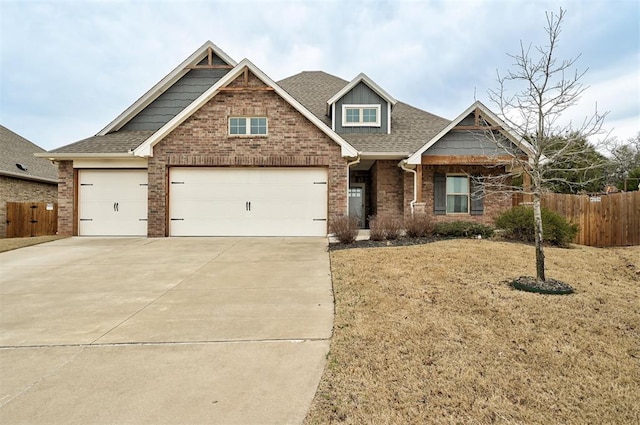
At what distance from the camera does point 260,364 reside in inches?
136

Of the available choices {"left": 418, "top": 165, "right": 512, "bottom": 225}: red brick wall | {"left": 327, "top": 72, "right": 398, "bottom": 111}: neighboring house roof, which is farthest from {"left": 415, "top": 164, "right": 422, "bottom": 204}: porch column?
{"left": 327, "top": 72, "right": 398, "bottom": 111}: neighboring house roof

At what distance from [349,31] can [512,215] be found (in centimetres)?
957

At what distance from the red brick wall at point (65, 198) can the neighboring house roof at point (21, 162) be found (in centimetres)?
638

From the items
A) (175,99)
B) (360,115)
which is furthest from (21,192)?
(360,115)

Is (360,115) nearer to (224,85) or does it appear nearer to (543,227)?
(224,85)

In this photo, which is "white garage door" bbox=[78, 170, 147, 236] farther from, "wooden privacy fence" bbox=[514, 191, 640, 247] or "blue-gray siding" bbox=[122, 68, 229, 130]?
"wooden privacy fence" bbox=[514, 191, 640, 247]

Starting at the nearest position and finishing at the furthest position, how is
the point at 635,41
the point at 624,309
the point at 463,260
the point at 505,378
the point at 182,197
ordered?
1. the point at 505,378
2. the point at 624,309
3. the point at 463,260
4. the point at 635,41
5. the point at 182,197

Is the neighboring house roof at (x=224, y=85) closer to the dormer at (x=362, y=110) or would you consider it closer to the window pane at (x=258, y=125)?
the window pane at (x=258, y=125)

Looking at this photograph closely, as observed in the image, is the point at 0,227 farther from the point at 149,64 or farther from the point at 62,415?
the point at 62,415

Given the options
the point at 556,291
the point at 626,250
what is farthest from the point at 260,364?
the point at 626,250

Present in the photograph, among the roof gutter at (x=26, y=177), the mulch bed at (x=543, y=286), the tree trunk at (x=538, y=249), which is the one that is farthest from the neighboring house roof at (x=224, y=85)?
the roof gutter at (x=26, y=177)

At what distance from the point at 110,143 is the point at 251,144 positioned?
5.68m

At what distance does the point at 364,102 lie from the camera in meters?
14.9

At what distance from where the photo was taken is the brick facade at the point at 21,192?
634 inches
